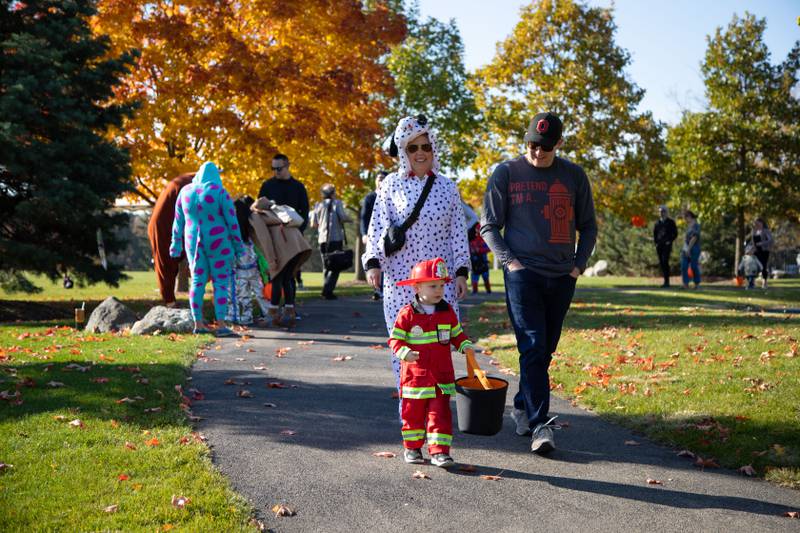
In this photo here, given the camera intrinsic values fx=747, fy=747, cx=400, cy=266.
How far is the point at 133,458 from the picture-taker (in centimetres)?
461

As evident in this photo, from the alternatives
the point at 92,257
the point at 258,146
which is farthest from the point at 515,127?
the point at 92,257

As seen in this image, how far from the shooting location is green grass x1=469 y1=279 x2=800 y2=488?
529cm

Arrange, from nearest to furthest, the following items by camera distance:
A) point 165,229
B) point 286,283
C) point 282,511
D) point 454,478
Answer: point 282,511 → point 454,478 → point 286,283 → point 165,229

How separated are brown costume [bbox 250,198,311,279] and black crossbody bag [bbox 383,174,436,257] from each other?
6687mm

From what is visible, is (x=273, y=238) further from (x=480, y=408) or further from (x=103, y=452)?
(x=480, y=408)

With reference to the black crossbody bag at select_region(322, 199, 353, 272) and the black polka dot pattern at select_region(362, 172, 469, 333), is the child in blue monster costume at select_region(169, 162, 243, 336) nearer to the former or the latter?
the black crossbody bag at select_region(322, 199, 353, 272)

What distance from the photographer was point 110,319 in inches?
426

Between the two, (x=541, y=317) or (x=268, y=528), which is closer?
(x=268, y=528)

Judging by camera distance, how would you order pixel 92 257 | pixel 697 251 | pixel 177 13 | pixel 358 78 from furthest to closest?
pixel 697 251 < pixel 358 78 < pixel 177 13 < pixel 92 257

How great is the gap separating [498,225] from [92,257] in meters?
11.6

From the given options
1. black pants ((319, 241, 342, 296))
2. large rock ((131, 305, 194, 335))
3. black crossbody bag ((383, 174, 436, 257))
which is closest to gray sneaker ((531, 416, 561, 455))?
black crossbody bag ((383, 174, 436, 257))

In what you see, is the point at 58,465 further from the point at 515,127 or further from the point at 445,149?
the point at 445,149

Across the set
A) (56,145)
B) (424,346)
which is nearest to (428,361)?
(424,346)

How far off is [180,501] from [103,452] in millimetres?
1123
